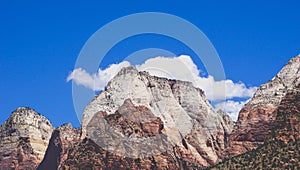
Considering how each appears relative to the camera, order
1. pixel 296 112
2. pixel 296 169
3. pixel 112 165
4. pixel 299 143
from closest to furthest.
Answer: pixel 296 169 → pixel 299 143 → pixel 296 112 → pixel 112 165

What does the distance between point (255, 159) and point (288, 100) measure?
86.9 ft

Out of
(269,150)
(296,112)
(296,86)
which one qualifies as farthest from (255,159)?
(296,86)

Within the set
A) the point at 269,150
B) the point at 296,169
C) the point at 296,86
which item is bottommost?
the point at 296,169

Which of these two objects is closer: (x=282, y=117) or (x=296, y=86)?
(x=282, y=117)

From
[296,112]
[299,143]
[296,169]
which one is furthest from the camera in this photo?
[296,112]

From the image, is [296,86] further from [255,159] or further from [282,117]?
[255,159]

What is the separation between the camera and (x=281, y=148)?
555 feet

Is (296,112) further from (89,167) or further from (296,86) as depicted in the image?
(89,167)

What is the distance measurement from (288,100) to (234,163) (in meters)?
25.6

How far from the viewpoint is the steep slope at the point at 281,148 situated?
532 feet

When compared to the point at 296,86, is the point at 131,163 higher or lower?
lower

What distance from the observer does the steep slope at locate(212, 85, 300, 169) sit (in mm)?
162125

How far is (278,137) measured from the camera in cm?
17512

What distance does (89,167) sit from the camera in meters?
198
